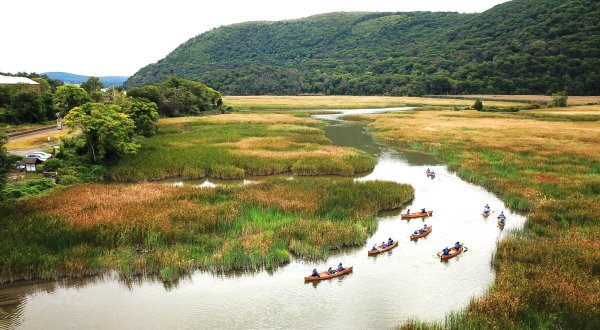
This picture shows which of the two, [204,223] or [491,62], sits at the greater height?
[491,62]

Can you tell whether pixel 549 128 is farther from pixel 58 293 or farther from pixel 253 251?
pixel 58 293

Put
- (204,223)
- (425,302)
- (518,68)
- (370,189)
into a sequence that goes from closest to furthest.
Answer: (425,302) < (204,223) < (370,189) < (518,68)

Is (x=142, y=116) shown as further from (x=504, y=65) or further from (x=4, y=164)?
(x=504, y=65)

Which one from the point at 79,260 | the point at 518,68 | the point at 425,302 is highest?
the point at 518,68

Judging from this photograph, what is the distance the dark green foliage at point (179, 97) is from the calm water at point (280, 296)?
2388 inches

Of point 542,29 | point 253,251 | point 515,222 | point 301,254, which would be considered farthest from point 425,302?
point 542,29

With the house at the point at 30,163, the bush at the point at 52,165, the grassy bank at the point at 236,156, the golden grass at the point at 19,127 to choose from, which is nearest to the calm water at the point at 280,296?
the grassy bank at the point at 236,156

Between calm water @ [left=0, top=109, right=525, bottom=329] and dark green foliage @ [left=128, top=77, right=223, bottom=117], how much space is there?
60.7m

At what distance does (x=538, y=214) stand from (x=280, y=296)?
16.8 meters

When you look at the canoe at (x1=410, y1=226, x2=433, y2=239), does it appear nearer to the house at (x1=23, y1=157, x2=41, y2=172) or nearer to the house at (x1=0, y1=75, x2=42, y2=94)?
the house at (x1=23, y1=157, x2=41, y2=172)

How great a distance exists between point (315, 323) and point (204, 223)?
33.6 feet

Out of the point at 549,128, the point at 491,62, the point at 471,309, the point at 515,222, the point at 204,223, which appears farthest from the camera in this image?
the point at 491,62

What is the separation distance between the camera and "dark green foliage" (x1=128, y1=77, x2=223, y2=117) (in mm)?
78812

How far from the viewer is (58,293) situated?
1766 centimetres
